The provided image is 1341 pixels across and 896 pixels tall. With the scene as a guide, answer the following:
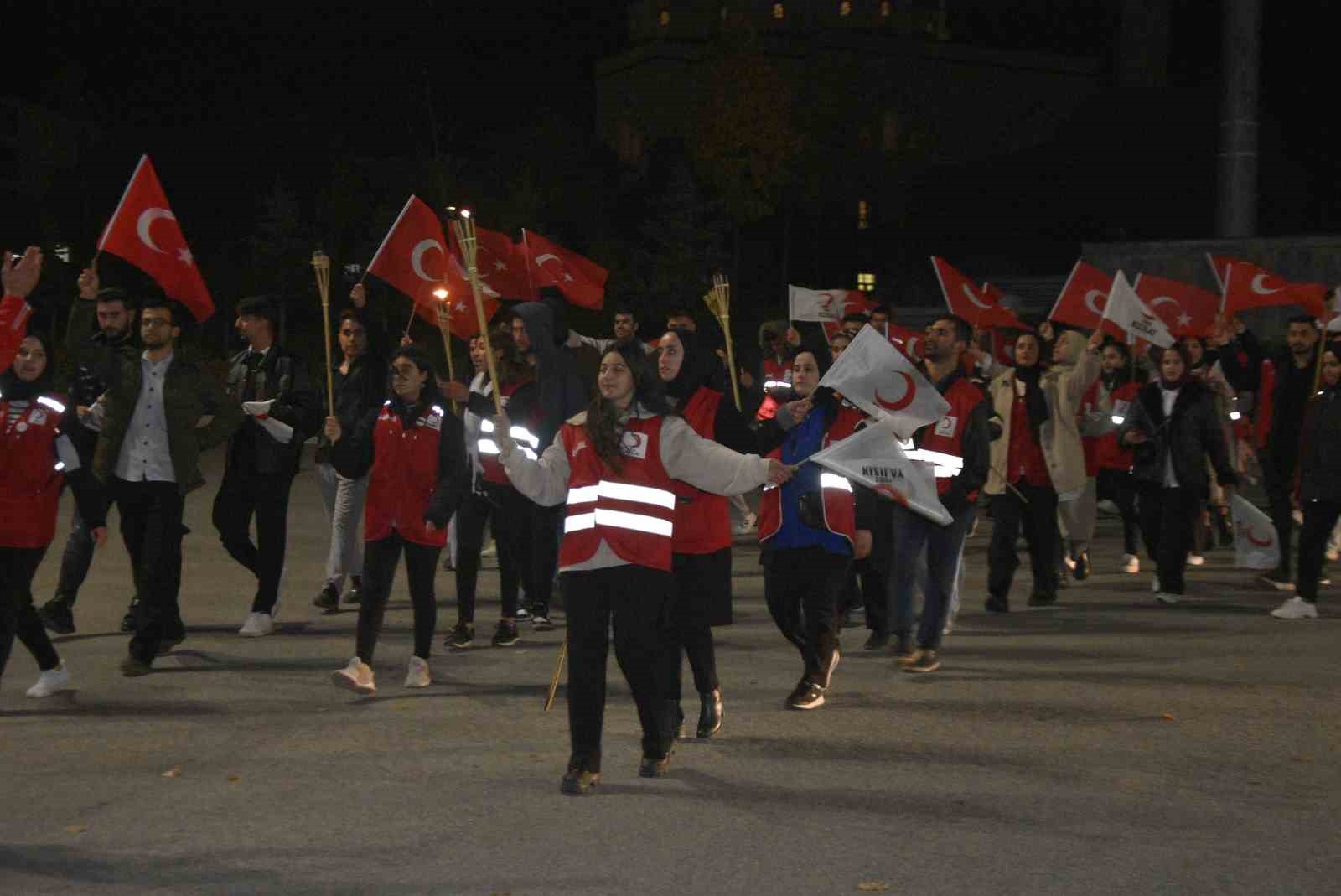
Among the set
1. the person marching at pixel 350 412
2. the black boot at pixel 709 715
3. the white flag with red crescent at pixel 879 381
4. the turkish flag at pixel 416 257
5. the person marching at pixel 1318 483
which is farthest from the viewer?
the turkish flag at pixel 416 257

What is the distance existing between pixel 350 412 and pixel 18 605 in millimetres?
3021

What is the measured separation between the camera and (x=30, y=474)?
8445 mm

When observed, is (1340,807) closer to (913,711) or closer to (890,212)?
(913,711)

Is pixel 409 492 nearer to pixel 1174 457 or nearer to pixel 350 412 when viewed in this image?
pixel 350 412

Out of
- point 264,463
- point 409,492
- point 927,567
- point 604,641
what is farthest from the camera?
point 264,463

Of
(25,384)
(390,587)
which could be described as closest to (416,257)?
(390,587)

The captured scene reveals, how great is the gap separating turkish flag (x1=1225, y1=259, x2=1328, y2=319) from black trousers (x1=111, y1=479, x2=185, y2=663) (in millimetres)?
10902

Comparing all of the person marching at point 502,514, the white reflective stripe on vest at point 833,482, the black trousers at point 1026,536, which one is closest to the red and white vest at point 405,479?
the person marching at point 502,514

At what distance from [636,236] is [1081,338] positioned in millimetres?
63674

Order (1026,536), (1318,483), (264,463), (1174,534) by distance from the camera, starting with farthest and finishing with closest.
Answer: (1174,534)
(1026,536)
(1318,483)
(264,463)

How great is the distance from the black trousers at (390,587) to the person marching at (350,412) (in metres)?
1.11

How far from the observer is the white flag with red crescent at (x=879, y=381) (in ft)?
27.9

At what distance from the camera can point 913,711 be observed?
859 cm

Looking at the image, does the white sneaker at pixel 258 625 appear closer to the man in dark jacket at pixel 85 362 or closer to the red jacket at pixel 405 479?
the man in dark jacket at pixel 85 362
